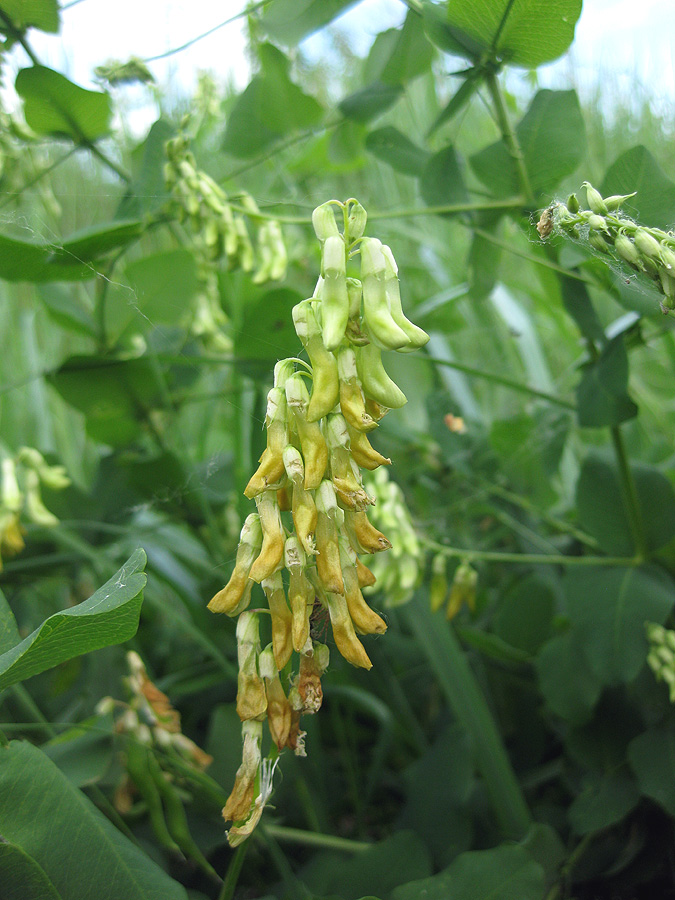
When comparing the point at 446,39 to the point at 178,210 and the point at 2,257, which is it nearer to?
the point at 178,210

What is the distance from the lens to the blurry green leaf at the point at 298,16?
0.88 meters

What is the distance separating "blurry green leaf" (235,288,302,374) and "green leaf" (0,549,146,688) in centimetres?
53

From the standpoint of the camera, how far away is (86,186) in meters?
1.78

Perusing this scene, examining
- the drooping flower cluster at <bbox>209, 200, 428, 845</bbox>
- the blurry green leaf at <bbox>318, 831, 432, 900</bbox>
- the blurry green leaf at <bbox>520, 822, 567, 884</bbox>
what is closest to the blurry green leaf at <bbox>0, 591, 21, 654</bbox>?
the drooping flower cluster at <bbox>209, 200, 428, 845</bbox>

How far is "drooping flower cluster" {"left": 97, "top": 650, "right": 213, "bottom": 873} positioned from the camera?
2.30 feet

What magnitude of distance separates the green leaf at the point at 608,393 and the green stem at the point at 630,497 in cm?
2

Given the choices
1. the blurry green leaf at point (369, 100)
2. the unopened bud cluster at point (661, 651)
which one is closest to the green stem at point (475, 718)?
the unopened bud cluster at point (661, 651)

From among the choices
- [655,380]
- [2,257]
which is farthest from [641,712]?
[655,380]

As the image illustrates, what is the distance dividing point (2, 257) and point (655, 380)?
6.21ft

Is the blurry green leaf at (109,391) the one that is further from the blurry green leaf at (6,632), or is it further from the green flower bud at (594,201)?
the green flower bud at (594,201)

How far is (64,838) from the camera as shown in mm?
528

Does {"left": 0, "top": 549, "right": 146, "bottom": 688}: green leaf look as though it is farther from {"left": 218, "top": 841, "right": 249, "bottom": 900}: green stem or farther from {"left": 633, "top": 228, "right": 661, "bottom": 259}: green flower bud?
{"left": 633, "top": 228, "right": 661, "bottom": 259}: green flower bud

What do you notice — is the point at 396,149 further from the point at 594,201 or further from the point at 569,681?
the point at 569,681

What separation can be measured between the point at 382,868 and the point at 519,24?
973 millimetres
